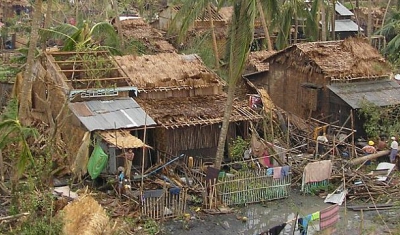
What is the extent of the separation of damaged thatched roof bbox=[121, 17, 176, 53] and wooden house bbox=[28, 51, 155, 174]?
387 inches

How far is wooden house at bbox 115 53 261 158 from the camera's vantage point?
16141 mm

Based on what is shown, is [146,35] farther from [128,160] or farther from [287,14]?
[128,160]

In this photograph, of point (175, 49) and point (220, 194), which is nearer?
point (220, 194)

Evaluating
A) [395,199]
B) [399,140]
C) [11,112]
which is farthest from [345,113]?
[11,112]

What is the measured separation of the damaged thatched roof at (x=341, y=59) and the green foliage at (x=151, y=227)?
352 inches

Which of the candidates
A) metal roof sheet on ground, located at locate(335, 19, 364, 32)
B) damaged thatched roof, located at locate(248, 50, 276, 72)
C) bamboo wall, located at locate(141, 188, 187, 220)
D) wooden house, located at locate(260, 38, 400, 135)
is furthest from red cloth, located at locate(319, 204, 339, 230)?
metal roof sheet on ground, located at locate(335, 19, 364, 32)

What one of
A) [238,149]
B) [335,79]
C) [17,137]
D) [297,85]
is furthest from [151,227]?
[297,85]

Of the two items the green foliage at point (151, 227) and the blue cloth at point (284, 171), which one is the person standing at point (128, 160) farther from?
the blue cloth at point (284, 171)

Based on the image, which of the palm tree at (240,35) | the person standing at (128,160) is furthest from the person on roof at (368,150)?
the person standing at (128,160)

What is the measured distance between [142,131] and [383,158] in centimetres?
684

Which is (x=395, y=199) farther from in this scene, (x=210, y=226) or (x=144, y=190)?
(x=144, y=190)

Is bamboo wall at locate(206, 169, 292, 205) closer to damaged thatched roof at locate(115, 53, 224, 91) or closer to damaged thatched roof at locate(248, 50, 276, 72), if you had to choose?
damaged thatched roof at locate(115, 53, 224, 91)

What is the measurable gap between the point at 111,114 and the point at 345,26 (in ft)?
73.0

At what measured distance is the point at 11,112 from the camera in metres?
13.5
